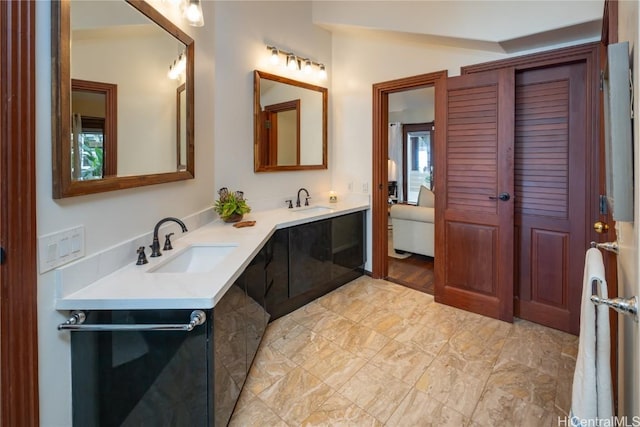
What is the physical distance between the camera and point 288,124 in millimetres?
3268

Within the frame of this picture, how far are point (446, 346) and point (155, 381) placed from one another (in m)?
1.87

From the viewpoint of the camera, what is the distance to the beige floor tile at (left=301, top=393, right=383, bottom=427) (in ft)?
5.33

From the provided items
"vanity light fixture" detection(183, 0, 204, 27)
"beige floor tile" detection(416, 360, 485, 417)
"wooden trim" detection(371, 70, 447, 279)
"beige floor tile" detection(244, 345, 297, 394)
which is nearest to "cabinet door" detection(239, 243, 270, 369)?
"beige floor tile" detection(244, 345, 297, 394)

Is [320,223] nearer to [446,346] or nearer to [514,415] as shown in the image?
[446,346]

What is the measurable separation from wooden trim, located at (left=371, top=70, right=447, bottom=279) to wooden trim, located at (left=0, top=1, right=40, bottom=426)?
9.32 feet

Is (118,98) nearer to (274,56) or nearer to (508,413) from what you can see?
(274,56)

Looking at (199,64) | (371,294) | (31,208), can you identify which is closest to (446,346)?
(371,294)

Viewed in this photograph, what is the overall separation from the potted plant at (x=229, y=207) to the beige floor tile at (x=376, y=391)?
55.6 inches

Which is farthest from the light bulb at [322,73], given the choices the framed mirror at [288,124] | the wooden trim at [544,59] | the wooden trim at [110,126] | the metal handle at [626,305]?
the metal handle at [626,305]

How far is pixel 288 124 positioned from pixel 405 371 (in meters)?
2.38

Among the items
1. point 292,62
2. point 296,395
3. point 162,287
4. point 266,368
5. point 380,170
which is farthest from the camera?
point 380,170

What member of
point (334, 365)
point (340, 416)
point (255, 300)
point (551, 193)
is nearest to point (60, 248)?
point (255, 300)

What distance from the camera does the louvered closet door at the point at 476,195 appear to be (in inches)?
100

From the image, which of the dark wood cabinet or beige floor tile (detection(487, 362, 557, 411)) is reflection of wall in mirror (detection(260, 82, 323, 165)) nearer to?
the dark wood cabinet
